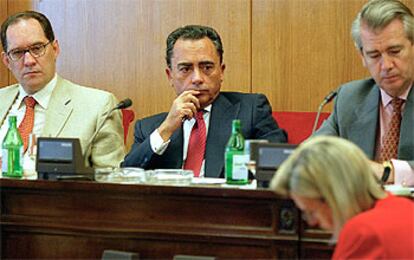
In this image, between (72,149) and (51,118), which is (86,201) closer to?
(72,149)

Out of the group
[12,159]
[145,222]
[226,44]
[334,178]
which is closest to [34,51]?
[12,159]

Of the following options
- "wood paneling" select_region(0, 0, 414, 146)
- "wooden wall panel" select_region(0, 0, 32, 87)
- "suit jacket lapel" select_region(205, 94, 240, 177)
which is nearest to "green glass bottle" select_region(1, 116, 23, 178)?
"suit jacket lapel" select_region(205, 94, 240, 177)

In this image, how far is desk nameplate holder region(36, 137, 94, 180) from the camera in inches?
99.4

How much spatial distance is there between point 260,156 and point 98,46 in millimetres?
2425

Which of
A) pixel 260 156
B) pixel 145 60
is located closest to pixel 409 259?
pixel 260 156

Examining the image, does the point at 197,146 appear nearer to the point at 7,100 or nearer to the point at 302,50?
the point at 7,100

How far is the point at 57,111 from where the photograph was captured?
132 inches

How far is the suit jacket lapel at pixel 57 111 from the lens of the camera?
3.30m

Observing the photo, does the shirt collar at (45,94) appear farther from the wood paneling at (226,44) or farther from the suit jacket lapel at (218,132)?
the wood paneling at (226,44)

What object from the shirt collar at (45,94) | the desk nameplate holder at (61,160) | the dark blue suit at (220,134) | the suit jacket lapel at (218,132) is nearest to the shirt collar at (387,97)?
the dark blue suit at (220,134)

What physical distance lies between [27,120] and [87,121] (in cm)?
33

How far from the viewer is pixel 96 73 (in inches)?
178

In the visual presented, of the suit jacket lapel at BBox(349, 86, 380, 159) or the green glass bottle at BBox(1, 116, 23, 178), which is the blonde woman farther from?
the green glass bottle at BBox(1, 116, 23, 178)

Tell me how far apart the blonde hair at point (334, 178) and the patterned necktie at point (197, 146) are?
1450 mm
